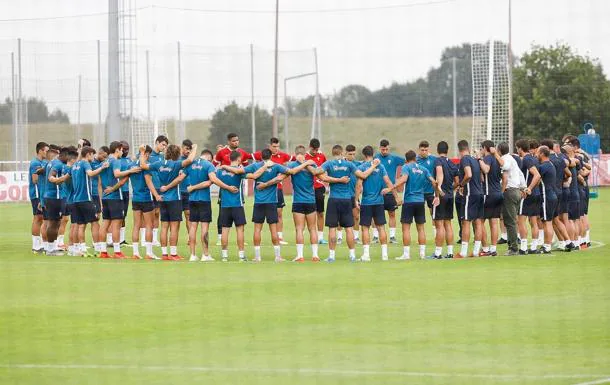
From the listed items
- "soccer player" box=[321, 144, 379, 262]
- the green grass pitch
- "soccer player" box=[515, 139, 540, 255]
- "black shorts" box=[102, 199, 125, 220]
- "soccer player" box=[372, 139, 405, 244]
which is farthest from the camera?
"soccer player" box=[372, 139, 405, 244]

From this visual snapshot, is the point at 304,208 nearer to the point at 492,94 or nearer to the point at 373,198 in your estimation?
the point at 373,198

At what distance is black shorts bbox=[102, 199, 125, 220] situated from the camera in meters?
22.2

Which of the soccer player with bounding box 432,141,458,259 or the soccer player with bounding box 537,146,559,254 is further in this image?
the soccer player with bounding box 537,146,559,254

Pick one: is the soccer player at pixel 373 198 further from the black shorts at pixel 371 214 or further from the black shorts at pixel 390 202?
the black shorts at pixel 390 202

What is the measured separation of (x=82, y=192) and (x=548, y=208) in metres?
8.69

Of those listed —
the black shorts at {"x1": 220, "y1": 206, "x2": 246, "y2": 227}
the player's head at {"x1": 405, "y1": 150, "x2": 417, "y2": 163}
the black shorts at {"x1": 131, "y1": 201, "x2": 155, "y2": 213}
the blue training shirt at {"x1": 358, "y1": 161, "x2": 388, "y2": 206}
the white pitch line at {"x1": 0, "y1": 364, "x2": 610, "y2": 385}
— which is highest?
the player's head at {"x1": 405, "y1": 150, "x2": 417, "y2": 163}

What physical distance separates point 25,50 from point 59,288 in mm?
39738

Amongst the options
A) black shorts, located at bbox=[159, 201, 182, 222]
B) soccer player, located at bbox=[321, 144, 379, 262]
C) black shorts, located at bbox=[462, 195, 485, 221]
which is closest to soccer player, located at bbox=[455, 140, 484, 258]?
black shorts, located at bbox=[462, 195, 485, 221]

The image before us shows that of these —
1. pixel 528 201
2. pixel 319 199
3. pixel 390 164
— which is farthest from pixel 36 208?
pixel 528 201

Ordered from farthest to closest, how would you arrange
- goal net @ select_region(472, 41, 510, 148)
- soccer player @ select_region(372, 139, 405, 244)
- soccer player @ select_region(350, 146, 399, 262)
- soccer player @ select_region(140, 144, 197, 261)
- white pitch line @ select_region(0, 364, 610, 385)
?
goal net @ select_region(472, 41, 510, 148) < soccer player @ select_region(372, 139, 405, 244) < soccer player @ select_region(140, 144, 197, 261) < soccer player @ select_region(350, 146, 399, 262) < white pitch line @ select_region(0, 364, 610, 385)

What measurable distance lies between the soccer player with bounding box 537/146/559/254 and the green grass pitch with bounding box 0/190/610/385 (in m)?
0.82

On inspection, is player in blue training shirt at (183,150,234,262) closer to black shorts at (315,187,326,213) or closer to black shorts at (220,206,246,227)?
black shorts at (220,206,246,227)

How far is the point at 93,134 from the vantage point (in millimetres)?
55375

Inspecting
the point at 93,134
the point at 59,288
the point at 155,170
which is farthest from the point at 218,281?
the point at 93,134
